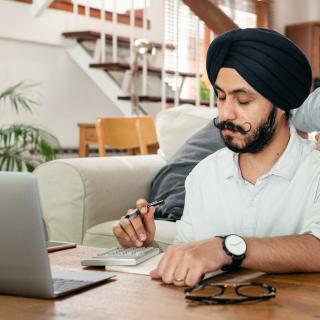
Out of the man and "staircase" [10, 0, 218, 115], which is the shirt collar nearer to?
the man

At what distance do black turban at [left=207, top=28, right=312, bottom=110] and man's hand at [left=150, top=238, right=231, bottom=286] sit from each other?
37cm

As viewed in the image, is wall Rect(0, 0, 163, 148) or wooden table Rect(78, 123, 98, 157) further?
wall Rect(0, 0, 163, 148)

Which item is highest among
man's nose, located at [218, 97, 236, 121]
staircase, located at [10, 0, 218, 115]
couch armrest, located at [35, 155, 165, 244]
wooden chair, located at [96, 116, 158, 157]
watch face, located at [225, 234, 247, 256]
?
staircase, located at [10, 0, 218, 115]

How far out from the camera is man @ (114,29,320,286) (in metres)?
1.38

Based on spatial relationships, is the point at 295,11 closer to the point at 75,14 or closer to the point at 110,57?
the point at 110,57

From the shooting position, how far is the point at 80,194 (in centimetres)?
271

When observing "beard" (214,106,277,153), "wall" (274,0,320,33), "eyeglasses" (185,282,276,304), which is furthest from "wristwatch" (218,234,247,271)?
"wall" (274,0,320,33)

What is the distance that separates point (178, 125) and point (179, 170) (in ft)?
1.06

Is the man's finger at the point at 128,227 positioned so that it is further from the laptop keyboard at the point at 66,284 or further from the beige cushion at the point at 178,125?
the beige cushion at the point at 178,125

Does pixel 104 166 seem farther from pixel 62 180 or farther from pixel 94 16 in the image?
pixel 94 16

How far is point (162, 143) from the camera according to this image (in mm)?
3242

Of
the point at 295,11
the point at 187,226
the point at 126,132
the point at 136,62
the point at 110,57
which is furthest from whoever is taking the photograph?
the point at 295,11

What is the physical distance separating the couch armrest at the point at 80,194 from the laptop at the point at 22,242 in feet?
5.11

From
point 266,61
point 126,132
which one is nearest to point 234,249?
point 266,61
